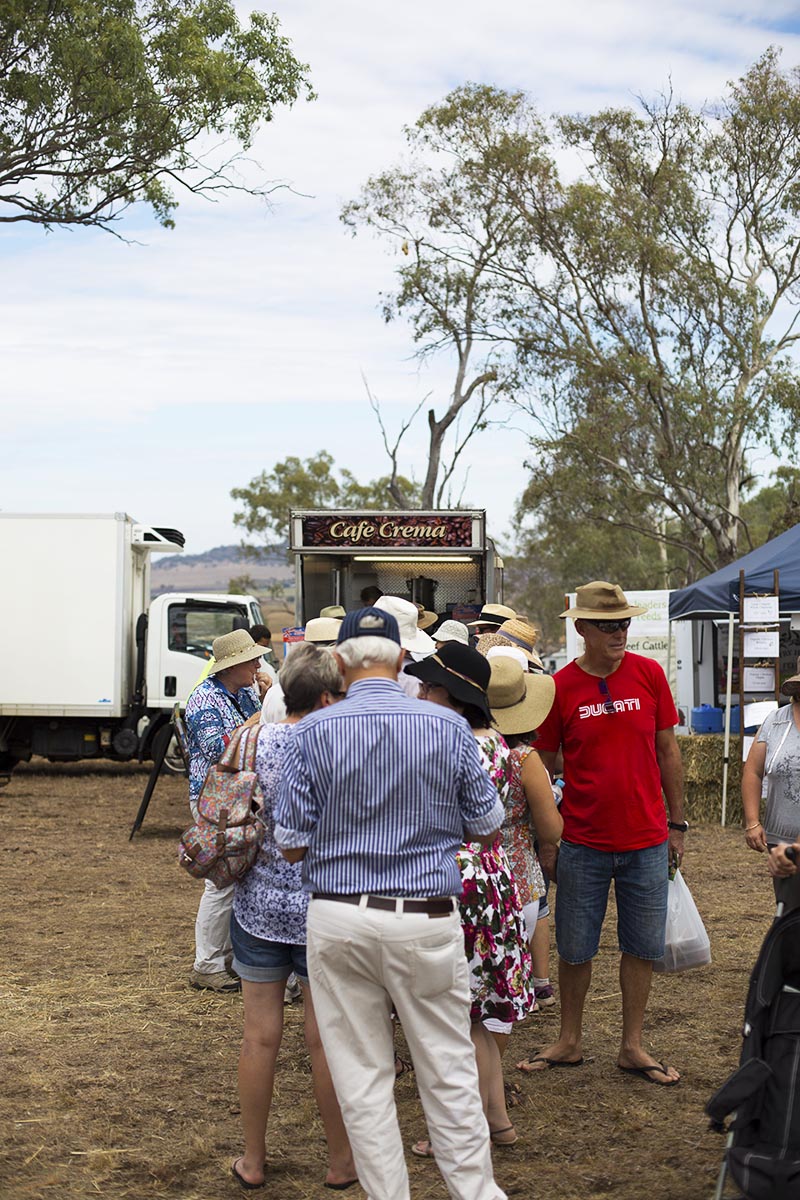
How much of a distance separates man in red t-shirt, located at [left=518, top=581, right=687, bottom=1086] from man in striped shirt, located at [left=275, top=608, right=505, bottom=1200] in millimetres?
1530

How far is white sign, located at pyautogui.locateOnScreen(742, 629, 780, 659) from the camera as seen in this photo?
11.9 m

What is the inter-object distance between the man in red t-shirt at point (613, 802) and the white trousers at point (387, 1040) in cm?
152

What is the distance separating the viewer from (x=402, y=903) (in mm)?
3379

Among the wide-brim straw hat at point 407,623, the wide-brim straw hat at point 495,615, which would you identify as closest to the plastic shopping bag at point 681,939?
the wide-brim straw hat at point 407,623

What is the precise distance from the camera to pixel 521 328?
3033 centimetres

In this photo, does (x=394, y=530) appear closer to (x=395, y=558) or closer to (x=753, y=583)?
(x=395, y=558)

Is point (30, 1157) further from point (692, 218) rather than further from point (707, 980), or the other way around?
point (692, 218)

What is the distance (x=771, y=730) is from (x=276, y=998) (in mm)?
2458

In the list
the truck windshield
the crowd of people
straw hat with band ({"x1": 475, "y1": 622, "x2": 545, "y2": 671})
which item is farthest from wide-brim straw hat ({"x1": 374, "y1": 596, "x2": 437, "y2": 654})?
the truck windshield

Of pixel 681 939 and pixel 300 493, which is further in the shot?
pixel 300 493

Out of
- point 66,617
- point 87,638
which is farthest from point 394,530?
point 66,617

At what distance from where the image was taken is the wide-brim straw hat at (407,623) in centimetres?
578

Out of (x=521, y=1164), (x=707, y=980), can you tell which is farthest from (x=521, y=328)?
(x=521, y=1164)

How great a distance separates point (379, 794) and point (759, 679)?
9.37m
